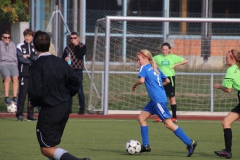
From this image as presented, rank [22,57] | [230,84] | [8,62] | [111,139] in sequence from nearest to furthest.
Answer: [230,84] < [111,139] < [22,57] < [8,62]

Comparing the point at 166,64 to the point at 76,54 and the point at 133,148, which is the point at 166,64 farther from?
the point at 133,148

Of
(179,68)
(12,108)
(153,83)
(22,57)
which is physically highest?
(22,57)

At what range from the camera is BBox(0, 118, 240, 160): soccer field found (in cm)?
970

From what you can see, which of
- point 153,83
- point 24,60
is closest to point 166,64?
point 24,60

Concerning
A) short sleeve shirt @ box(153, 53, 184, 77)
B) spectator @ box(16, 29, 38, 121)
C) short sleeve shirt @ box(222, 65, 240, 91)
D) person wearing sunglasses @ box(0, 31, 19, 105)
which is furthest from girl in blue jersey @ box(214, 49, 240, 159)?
person wearing sunglasses @ box(0, 31, 19, 105)

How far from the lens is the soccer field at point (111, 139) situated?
9695mm

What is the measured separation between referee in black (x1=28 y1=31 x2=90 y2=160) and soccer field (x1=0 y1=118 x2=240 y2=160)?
190 centimetres

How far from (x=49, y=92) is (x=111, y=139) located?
457 centimetres

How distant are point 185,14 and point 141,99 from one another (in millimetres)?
8987

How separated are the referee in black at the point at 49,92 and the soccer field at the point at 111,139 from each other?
1900 millimetres

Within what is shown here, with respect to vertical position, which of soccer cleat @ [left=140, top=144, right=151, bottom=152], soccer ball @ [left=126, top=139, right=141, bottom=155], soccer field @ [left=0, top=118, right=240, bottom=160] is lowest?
soccer field @ [left=0, top=118, right=240, bottom=160]

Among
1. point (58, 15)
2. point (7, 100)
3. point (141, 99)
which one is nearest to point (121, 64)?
point (141, 99)

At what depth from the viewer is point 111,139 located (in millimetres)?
11812

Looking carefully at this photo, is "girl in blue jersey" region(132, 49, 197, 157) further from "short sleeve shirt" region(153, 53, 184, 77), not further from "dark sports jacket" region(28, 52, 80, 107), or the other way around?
"short sleeve shirt" region(153, 53, 184, 77)
